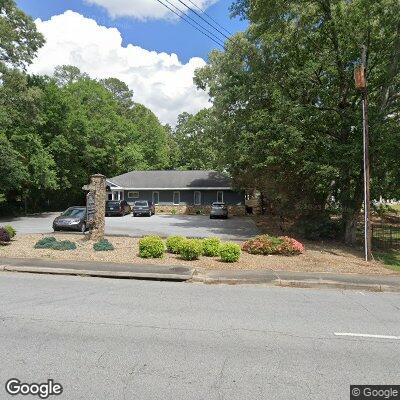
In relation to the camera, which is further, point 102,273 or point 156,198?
point 156,198

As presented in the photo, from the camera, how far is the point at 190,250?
1336 centimetres

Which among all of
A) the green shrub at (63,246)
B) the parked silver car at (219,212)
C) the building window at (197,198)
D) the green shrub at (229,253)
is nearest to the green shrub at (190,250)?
the green shrub at (229,253)

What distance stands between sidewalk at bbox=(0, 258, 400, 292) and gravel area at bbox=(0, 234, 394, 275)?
2.54 feet

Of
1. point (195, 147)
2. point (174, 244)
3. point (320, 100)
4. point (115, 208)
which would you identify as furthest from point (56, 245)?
point (195, 147)

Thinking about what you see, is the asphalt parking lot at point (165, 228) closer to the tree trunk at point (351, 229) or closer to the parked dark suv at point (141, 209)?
the tree trunk at point (351, 229)

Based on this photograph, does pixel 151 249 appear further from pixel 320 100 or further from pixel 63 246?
pixel 320 100

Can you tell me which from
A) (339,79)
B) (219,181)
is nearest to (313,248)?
(339,79)

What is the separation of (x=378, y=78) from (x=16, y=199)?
111ft

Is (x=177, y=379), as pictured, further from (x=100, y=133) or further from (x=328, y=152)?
(x=100, y=133)

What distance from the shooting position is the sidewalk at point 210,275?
35.2 ft

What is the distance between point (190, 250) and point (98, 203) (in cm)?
514

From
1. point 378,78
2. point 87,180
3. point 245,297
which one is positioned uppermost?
point 378,78

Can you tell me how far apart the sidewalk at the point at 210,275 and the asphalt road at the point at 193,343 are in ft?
4.28

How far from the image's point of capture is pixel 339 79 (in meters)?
19.9
